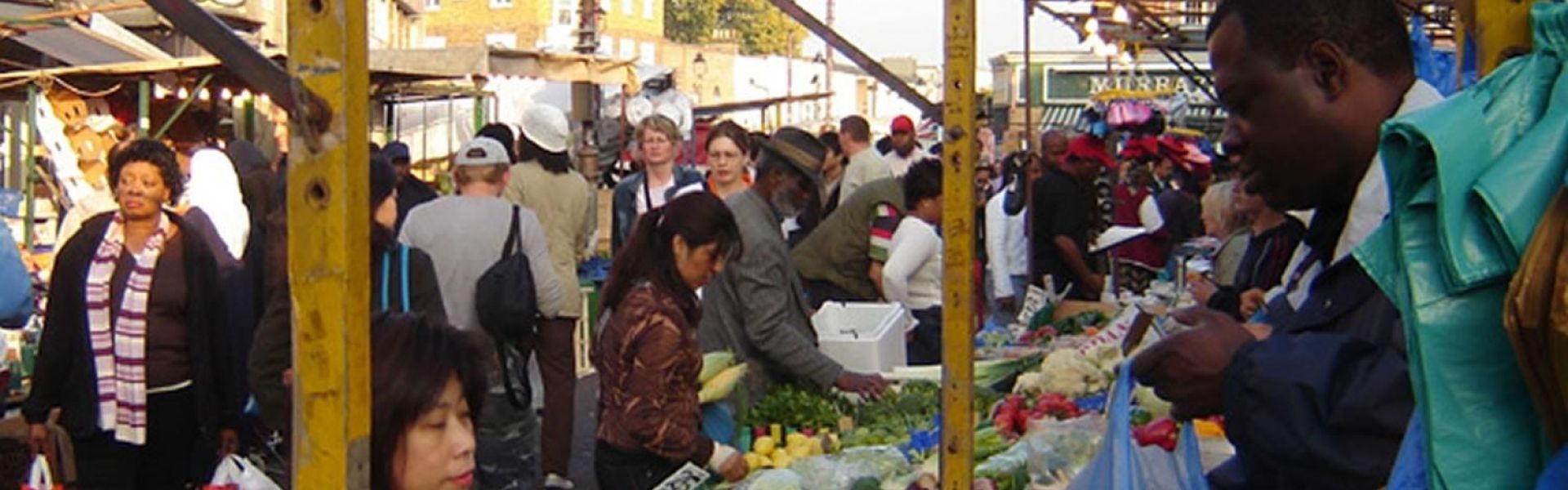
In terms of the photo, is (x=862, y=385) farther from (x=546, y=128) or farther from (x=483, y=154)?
(x=546, y=128)

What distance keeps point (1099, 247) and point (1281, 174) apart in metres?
8.82

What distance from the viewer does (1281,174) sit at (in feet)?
8.60

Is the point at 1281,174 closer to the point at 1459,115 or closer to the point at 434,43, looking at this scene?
the point at 1459,115

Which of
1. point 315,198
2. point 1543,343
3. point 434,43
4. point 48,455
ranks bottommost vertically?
point 48,455

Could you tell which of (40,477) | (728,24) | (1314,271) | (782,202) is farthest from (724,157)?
(728,24)

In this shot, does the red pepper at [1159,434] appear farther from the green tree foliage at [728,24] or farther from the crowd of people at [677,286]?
the green tree foliage at [728,24]

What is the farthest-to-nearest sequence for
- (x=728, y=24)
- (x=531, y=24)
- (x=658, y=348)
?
(x=728, y=24) → (x=531, y=24) → (x=658, y=348)

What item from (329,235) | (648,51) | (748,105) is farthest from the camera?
(648,51)

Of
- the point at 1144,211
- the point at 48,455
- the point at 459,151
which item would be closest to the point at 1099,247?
the point at 1144,211

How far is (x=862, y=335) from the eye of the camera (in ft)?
24.3

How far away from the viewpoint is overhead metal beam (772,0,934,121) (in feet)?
12.3

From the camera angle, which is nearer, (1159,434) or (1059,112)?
(1159,434)

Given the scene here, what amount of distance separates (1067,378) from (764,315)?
51.0 inches

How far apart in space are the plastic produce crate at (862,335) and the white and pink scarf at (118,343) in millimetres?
2495
